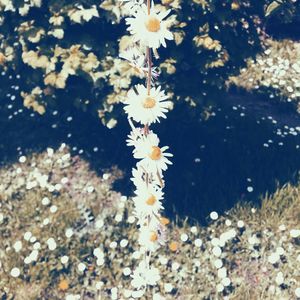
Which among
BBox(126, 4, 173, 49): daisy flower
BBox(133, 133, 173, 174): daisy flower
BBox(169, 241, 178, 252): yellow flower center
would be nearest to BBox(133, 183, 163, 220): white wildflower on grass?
BBox(133, 133, 173, 174): daisy flower

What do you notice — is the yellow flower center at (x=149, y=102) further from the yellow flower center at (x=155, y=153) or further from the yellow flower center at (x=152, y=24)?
the yellow flower center at (x=152, y=24)

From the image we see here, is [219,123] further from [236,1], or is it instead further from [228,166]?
[236,1]

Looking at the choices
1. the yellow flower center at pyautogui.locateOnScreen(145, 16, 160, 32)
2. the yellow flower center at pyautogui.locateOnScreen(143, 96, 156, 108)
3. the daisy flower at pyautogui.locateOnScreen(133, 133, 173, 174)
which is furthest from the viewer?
the daisy flower at pyautogui.locateOnScreen(133, 133, 173, 174)

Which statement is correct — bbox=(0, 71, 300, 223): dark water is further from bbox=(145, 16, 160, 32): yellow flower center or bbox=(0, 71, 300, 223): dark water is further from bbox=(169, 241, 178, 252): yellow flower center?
bbox=(145, 16, 160, 32): yellow flower center

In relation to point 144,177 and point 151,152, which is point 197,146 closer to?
point 144,177

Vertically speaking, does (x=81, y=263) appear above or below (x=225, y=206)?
below

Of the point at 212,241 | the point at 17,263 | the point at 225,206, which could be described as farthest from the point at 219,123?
the point at 17,263
